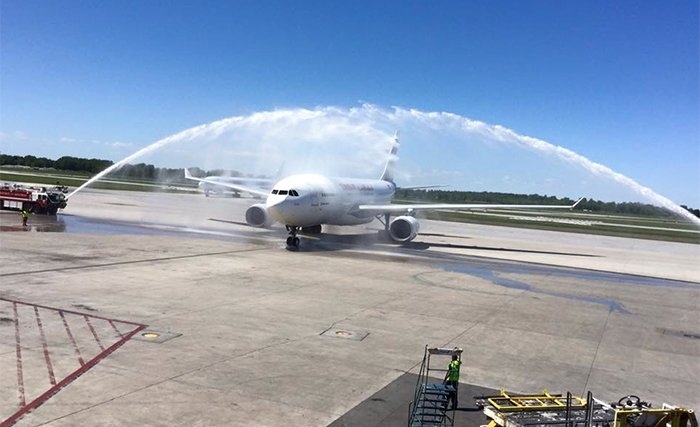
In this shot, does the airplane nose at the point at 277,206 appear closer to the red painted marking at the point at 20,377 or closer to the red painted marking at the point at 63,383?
the red painted marking at the point at 63,383

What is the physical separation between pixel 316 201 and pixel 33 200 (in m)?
24.6

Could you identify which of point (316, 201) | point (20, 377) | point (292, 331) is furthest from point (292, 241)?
point (20, 377)

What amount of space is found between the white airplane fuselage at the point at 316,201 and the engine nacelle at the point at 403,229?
3843mm

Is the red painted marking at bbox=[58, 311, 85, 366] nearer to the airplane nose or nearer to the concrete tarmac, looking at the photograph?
the concrete tarmac

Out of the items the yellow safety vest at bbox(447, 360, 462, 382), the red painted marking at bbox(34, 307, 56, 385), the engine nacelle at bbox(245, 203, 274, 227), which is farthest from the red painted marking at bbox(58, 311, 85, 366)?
the engine nacelle at bbox(245, 203, 274, 227)

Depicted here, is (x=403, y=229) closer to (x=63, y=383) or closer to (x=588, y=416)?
(x=63, y=383)

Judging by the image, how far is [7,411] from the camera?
1028 cm

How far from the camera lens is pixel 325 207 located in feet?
132

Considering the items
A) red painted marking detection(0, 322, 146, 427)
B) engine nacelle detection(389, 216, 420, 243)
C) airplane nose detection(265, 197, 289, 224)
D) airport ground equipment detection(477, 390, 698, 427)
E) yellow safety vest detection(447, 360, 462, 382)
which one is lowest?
red painted marking detection(0, 322, 146, 427)

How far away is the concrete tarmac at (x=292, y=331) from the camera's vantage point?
11.6 m

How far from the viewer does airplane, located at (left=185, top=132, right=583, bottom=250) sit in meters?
36.9

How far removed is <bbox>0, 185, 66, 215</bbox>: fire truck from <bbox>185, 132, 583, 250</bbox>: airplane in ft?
53.5

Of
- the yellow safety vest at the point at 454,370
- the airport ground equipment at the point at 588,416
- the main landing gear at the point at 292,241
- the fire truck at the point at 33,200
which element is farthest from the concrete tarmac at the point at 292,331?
the fire truck at the point at 33,200

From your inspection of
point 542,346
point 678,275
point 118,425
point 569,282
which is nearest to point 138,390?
point 118,425
